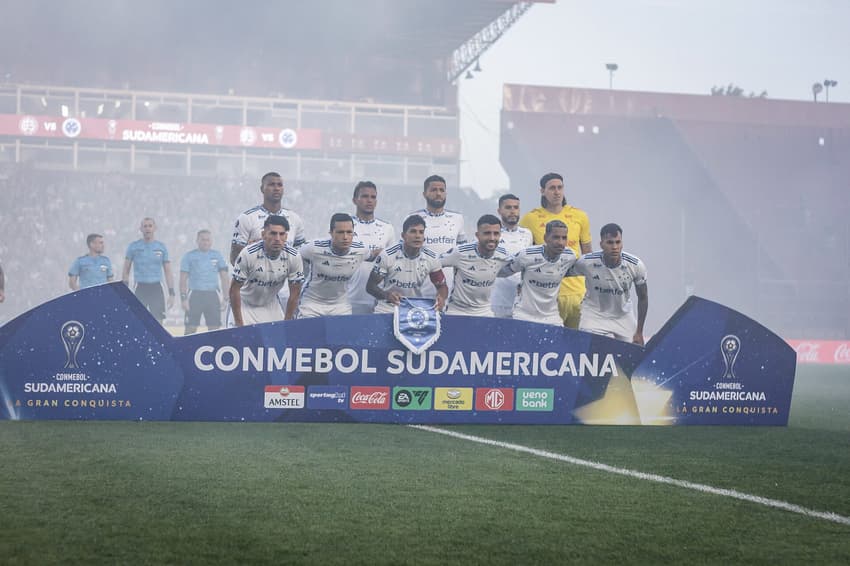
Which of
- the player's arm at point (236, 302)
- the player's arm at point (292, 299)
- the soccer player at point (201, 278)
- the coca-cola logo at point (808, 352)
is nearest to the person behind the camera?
the player's arm at point (236, 302)

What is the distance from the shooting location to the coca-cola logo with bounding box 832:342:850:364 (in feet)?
94.4

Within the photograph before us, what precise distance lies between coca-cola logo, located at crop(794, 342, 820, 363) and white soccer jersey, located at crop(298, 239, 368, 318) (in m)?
21.6

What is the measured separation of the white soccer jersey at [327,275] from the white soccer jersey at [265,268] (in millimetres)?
294

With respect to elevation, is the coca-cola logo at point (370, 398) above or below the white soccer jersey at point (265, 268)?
below

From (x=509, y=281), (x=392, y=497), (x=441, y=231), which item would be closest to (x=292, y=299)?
(x=441, y=231)

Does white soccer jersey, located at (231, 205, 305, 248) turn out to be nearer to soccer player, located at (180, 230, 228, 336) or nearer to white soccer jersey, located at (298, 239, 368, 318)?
white soccer jersey, located at (298, 239, 368, 318)

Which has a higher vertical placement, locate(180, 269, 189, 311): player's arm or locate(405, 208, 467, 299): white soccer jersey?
locate(405, 208, 467, 299): white soccer jersey

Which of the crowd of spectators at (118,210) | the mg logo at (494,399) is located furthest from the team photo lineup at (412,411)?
the crowd of spectators at (118,210)

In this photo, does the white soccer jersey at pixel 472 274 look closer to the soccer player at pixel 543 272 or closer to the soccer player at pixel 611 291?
the soccer player at pixel 543 272

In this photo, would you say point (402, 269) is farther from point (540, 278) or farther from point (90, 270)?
point (90, 270)

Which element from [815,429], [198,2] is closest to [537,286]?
[815,429]

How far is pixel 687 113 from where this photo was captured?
137 ft

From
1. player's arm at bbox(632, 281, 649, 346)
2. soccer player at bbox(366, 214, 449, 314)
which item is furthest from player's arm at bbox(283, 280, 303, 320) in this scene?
player's arm at bbox(632, 281, 649, 346)

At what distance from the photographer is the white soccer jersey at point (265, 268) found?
336 inches
